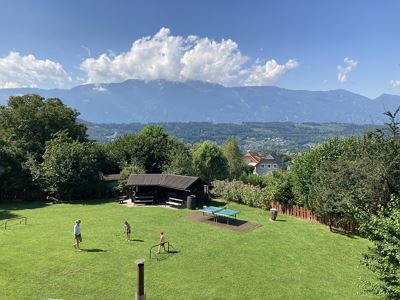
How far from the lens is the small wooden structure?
1371 inches

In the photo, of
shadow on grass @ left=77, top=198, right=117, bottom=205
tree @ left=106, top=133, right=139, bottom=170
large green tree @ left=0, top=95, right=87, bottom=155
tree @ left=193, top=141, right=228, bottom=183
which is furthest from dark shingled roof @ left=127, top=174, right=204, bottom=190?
tree @ left=193, top=141, right=228, bottom=183

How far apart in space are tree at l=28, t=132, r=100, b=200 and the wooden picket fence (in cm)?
2281

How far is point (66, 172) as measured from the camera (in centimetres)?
3822

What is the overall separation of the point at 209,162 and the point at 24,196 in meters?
28.5

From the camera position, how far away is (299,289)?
53.0 ft

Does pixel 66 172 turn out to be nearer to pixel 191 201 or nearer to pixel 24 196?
pixel 24 196

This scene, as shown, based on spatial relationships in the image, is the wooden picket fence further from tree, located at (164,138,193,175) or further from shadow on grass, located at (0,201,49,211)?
shadow on grass, located at (0,201,49,211)

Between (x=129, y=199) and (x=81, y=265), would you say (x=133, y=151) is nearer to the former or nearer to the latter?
(x=129, y=199)

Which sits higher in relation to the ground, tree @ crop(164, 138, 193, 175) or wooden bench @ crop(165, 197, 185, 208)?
tree @ crop(164, 138, 193, 175)

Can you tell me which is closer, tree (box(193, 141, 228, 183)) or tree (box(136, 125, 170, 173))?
tree (box(136, 125, 170, 173))

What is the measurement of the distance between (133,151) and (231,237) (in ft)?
110

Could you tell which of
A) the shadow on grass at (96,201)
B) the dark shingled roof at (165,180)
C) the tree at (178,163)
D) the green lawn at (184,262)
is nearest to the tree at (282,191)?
the green lawn at (184,262)

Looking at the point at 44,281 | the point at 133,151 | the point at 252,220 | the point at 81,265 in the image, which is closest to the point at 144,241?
the point at 81,265

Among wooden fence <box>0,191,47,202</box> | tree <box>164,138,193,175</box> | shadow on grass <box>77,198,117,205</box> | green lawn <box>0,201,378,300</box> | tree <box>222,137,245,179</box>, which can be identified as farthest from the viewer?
tree <box>222,137,245,179</box>
